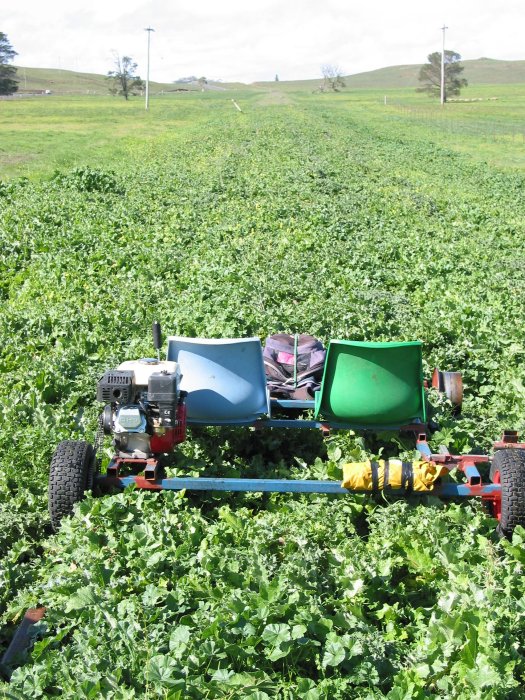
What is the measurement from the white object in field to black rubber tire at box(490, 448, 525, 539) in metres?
2.22

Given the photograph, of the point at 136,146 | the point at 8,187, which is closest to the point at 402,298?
the point at 8,187

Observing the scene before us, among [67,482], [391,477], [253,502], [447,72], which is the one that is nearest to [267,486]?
[253,502]

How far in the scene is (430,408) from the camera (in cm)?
686

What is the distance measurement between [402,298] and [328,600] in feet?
21.3

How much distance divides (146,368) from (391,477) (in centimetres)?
181

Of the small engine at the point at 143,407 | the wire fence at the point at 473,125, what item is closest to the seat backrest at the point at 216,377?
the small engine at the point at 143,407

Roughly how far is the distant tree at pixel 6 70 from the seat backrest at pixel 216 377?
9769 cm

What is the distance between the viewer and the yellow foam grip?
5.31 metres

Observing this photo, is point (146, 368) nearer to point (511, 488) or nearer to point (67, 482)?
point (67, 482)

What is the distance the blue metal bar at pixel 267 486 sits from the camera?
532 centimetres

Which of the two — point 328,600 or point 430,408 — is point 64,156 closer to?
point 430,408

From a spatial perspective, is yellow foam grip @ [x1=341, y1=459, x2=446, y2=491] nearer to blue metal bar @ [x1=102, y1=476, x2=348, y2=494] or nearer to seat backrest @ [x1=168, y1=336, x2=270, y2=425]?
blue metal bar @ [x1=102, y1=476, x2=348, y2=494]

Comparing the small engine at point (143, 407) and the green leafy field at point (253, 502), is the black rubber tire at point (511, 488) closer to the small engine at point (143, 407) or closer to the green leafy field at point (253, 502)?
the green leafy field at point (253, 502)

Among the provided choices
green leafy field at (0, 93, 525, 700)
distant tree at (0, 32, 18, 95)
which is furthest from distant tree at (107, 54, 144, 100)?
green leafy field at (0, 93, 525, 700)
